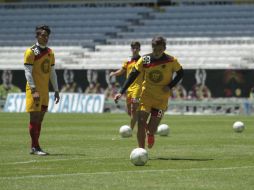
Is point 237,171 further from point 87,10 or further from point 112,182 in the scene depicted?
point 87,10

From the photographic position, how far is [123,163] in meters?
14.9

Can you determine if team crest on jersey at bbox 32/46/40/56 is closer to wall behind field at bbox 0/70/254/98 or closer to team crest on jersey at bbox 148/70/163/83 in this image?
team crest on jersey at bbox 148/70/163/83

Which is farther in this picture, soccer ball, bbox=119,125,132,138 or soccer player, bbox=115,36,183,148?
soccer ball, bbox=119,125,132,138

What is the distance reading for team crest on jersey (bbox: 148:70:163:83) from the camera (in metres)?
15.9

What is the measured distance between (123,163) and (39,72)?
3.21 meters

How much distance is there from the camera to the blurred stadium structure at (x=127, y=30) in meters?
51.4

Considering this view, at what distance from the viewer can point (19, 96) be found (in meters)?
45.3

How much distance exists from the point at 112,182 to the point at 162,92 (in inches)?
171

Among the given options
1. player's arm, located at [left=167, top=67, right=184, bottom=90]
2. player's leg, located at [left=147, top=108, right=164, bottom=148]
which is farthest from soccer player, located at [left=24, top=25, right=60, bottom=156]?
player's arm, located at [left=167, top=67, right=184, bottom=90]

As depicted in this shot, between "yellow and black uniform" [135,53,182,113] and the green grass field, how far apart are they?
3.36 ft

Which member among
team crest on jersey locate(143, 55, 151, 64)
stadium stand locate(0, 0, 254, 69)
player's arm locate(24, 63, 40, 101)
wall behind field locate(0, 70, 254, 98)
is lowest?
wall behind field locate(0, 70, 254, 98)

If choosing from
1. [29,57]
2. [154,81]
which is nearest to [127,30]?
[29,57]

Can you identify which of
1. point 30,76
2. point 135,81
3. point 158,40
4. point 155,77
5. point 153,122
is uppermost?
point 158,40

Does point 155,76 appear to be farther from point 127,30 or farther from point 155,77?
point 127,30
